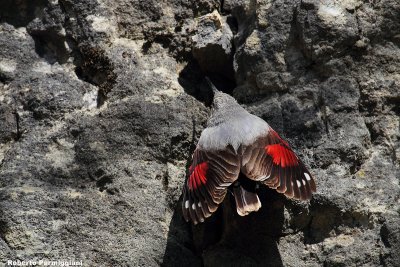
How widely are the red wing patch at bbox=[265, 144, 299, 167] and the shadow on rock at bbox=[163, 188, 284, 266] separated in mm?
197

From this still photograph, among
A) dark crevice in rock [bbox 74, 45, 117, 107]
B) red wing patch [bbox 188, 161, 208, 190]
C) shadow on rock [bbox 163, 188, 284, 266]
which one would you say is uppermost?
dark crevice in rock [bbox 74, 45, 117, 107]

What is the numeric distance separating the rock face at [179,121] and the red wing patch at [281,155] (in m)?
0.16

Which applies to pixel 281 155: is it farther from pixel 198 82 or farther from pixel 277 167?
pixel 198 82

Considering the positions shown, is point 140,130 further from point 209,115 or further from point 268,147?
point 268,147

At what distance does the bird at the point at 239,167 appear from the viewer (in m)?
3.44

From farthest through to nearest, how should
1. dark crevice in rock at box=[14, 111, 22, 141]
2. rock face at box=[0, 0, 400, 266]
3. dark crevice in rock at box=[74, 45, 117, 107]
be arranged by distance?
dark crevice in rock at box=[74, 45, 117, 107] < dark crevice in rock at box=[14, 111, 22, 141] < rock face at box=[0, 0, 400, 266]

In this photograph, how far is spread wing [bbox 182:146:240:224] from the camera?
11.3ft

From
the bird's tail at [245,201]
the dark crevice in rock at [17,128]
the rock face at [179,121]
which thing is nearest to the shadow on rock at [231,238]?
the rock face at [179,121]

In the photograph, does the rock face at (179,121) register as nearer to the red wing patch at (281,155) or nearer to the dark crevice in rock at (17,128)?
the dark crevice in rock at (17,128)

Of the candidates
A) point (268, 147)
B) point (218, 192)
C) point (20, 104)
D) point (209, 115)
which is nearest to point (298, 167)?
point (268, 147)

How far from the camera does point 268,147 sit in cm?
364

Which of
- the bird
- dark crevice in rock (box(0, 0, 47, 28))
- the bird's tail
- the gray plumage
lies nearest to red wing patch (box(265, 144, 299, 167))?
the bird

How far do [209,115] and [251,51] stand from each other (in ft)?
1.48

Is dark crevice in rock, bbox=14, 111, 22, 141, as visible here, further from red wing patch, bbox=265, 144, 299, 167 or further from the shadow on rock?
red wing patch, bbox=265, 144, 299, 167
